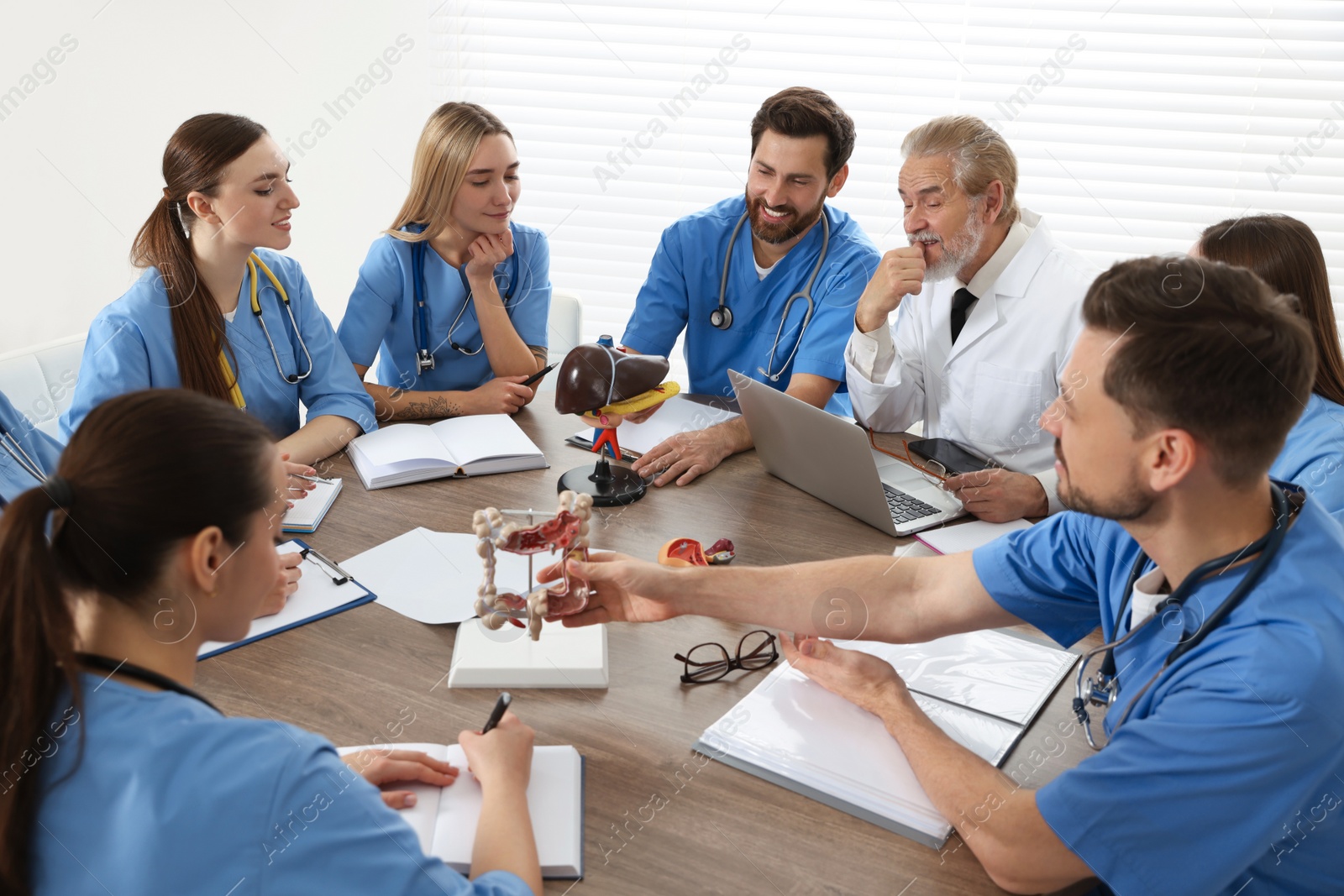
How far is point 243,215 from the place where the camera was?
2.38 m

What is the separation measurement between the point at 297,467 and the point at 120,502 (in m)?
1.17

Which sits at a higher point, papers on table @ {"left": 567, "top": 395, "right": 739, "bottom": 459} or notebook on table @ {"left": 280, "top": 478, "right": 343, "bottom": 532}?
papers on table @ {"left": 567, "top": 395, "right": 739, "bottom": 459}

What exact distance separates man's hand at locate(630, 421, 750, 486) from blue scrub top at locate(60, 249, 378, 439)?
774 mm

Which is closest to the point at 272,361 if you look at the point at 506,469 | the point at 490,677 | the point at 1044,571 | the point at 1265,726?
the point at 506,469

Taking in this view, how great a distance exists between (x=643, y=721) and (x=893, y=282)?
1.52 m

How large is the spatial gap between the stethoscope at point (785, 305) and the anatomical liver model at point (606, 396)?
84 centimetres

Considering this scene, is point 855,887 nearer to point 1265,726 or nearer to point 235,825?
point 1265,726

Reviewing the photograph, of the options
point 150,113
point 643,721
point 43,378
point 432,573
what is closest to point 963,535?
point 643,721

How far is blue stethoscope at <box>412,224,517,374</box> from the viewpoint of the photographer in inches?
116

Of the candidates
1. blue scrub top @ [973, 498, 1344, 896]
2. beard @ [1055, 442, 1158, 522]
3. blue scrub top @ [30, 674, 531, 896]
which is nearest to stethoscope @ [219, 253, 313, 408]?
blue scrub top @ [30, 674, 531, 896]

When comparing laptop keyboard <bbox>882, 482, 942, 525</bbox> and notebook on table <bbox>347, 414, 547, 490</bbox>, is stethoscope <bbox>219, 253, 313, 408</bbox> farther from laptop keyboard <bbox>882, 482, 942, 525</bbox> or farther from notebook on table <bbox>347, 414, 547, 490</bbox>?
laptop keyboard <bbox>882, 482, 942, 525</bbox>

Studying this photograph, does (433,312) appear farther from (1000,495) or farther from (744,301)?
(1000,495)

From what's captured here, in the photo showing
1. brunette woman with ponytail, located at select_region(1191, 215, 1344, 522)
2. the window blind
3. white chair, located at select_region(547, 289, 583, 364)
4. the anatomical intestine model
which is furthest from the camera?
the window blind

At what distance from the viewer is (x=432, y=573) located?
185cm
